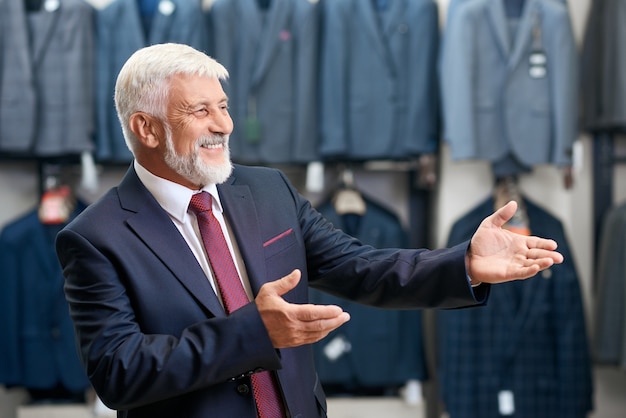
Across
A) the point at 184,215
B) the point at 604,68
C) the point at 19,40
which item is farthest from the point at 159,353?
the point at 604,68

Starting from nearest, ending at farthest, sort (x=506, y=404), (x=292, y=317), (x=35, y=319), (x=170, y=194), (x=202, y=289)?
1. (x=292, y=317)
2. (x=202, y=289)
3. (x=170, y=194)
4. (x=506, y=404)
5. (x=35, y=319)

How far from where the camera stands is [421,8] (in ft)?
→ 13.3

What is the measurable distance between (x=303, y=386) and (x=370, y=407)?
2.37 m

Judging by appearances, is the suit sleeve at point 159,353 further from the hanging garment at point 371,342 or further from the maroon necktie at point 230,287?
A: the hanging garment at point 371,342

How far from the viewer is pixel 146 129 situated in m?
1.90

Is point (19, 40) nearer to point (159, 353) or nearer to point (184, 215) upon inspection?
point (184, 215)

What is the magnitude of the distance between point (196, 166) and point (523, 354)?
2563 millimetres

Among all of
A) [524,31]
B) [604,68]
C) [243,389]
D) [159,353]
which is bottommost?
[243,389]

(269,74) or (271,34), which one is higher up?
(271,34)

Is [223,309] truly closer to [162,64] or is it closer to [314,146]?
[162,64]

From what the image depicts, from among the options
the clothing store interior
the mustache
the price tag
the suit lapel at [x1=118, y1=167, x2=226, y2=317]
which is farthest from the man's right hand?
the price tag

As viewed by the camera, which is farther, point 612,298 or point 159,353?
point 612,298

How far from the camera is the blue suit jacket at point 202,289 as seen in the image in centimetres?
161

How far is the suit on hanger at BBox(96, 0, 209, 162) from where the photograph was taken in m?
3.97
